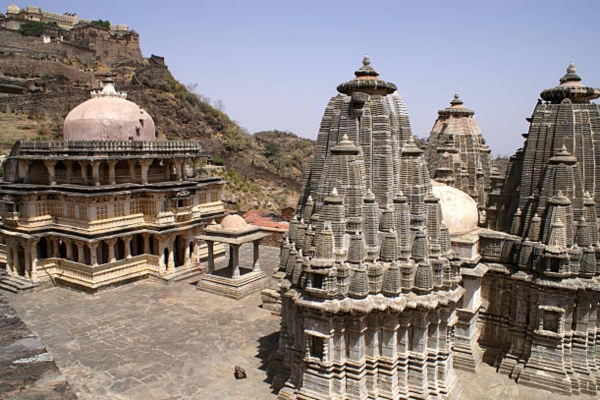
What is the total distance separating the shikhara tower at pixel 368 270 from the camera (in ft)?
35.0

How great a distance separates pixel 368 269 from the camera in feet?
35.6

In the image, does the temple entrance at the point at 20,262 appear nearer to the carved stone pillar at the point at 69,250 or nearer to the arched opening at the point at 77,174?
the carved stone pillar at the point at 69,250

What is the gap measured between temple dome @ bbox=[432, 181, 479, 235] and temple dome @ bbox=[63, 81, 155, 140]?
16213mm

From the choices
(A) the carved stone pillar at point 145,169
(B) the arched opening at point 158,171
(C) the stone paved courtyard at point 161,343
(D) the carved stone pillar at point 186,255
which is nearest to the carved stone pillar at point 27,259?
(C) the stone paved courtyard at point 161,343

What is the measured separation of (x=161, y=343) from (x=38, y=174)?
12.8 meters

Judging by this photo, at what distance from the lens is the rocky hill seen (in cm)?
4372

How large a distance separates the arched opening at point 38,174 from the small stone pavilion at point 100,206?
5 cm

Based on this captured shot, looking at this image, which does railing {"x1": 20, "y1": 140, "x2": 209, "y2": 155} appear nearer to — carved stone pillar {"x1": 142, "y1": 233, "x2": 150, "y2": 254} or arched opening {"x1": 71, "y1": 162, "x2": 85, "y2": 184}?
arched opening {"x1": 71, "y1": 162, "x2": 85, "y2": 184}

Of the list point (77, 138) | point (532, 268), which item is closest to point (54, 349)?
point (77, 138)

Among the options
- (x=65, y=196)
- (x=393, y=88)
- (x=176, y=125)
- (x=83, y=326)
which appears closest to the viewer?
(x=393, y=88)

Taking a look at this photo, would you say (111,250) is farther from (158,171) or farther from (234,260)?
(234,260)

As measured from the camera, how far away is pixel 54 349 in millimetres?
15492

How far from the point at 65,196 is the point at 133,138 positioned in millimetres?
4390

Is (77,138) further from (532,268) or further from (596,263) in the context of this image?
(596,263)
